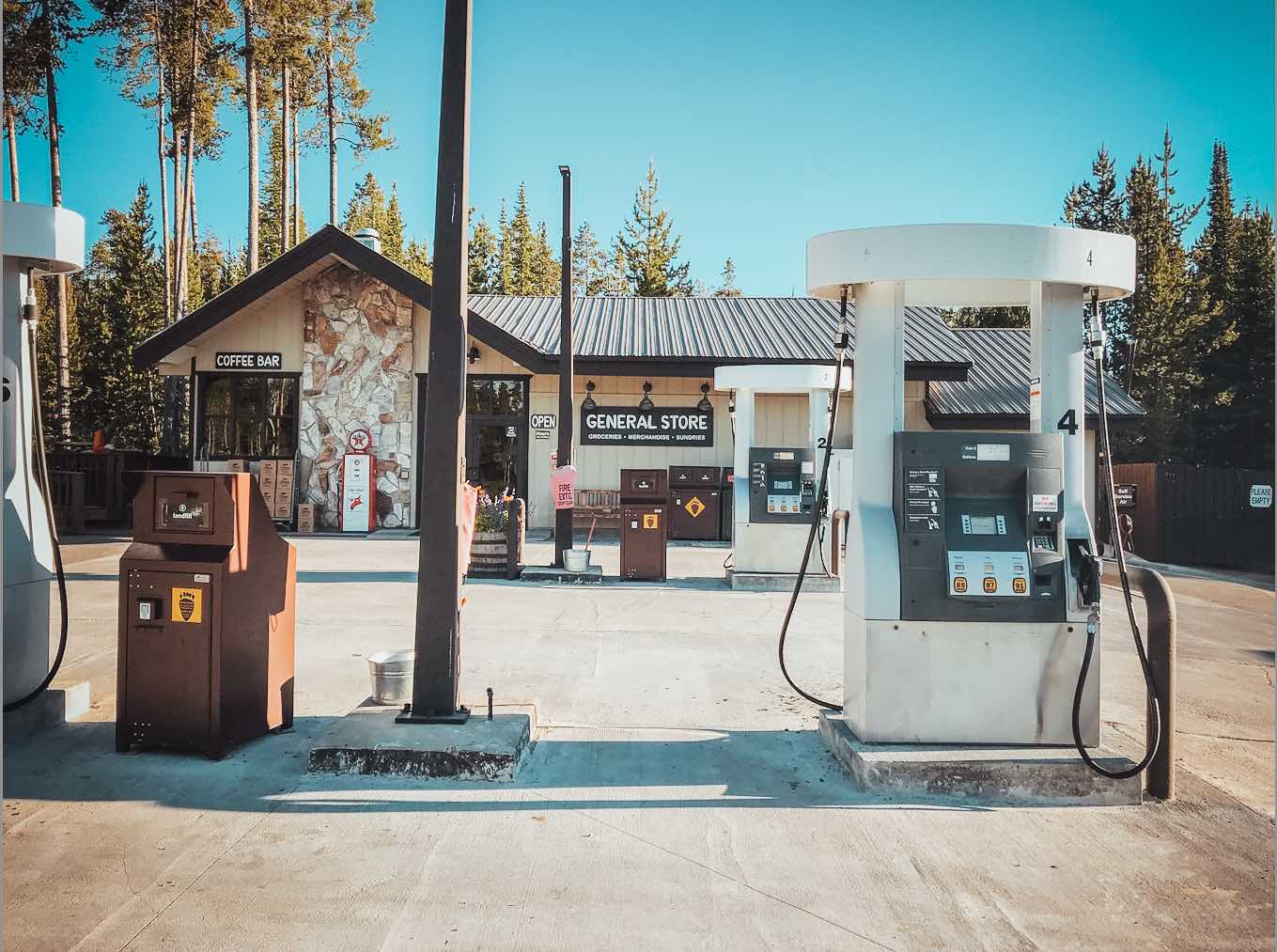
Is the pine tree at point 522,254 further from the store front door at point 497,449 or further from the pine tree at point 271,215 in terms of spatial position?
the store front door at point 497,449

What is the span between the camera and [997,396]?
19.5 metres

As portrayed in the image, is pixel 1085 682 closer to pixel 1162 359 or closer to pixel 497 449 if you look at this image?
pixel 497 449

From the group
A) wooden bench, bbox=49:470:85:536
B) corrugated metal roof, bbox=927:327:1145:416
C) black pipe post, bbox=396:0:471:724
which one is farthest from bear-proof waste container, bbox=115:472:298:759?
corrugated metal roof, bbox=927:327:1145:416

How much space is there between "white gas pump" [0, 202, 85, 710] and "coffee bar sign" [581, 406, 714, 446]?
14061 millimetres

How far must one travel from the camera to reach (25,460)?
5180mm

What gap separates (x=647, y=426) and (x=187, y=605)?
49.1 ft

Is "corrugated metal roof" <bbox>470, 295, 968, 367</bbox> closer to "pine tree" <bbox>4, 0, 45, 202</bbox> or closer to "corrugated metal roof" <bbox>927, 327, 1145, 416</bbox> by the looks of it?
"corrugated metal roof" <bbox>927, 327, 1145, 416</bbox>

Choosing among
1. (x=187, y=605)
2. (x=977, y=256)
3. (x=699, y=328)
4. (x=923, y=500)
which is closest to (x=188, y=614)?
(x=187, y=605)

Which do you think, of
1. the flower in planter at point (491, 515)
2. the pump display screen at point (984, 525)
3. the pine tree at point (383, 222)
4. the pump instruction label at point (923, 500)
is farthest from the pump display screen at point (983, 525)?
the pine tree at point (383, 222)

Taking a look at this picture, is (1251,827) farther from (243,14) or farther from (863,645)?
(243,14)

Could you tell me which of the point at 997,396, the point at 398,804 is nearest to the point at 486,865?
the point at 398,804

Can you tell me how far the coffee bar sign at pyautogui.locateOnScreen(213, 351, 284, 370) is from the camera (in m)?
18.8

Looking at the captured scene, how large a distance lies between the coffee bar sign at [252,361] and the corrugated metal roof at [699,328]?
453 cm

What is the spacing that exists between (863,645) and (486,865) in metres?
2.14
